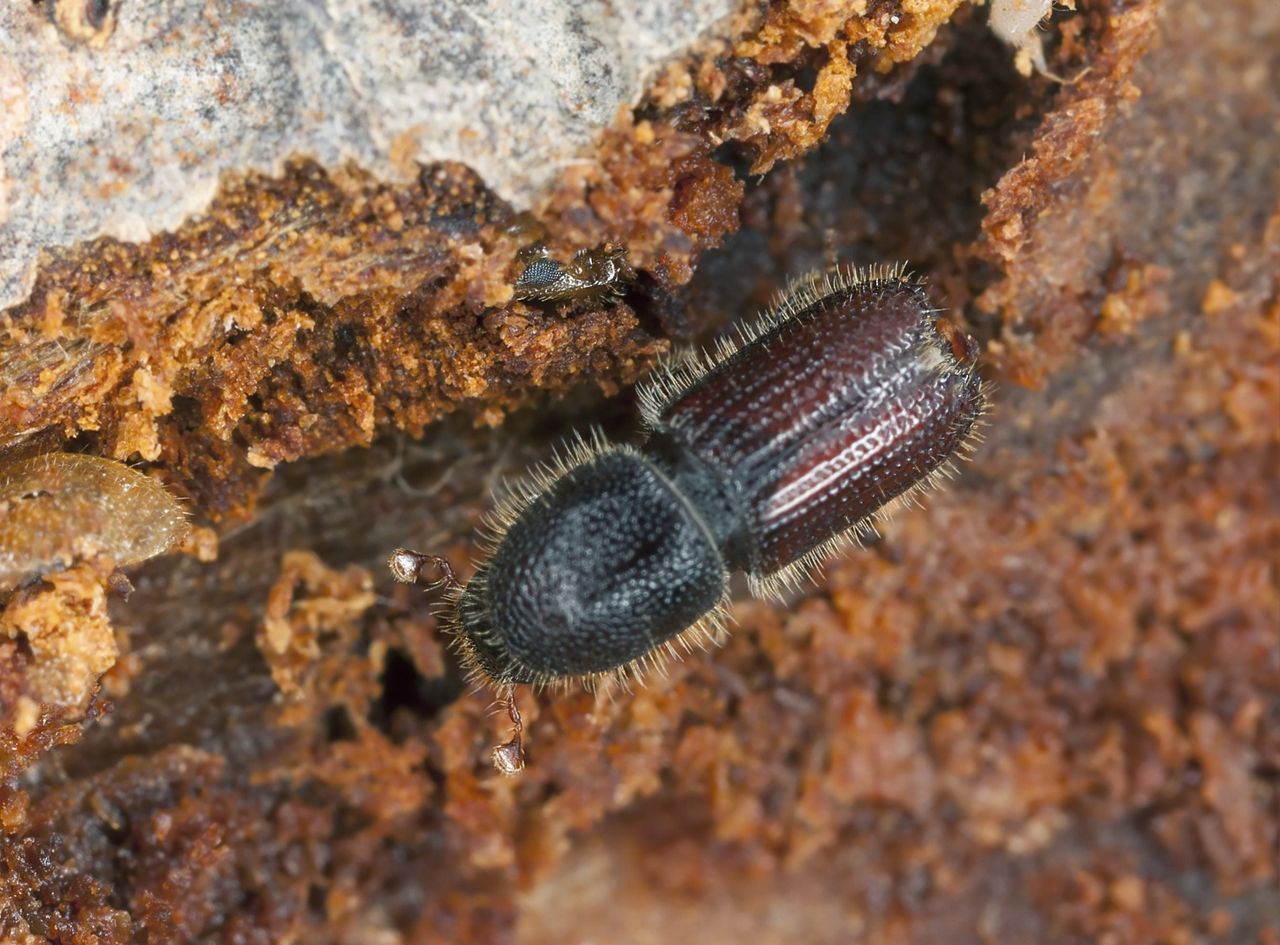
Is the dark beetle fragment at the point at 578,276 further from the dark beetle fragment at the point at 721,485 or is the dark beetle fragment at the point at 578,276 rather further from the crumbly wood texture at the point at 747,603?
the dark beetle fragment at the point at 721,485

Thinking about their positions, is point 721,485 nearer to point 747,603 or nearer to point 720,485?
point 720,485

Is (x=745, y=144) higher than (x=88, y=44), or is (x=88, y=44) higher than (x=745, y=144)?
(x=88, y=44)

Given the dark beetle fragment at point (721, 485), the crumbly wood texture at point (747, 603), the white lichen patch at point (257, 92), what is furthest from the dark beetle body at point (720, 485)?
the white lichen patch at point (257, 92)

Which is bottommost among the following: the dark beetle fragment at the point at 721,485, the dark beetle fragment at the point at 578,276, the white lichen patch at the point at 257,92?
the dark beetle fragment at the point at 721,485

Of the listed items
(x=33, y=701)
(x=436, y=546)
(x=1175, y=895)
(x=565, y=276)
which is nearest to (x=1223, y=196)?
(x=565, y=276)

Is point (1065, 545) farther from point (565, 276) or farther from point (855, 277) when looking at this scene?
point (565, 276)

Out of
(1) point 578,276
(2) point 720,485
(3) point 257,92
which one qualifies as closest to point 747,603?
(2) point 720,485

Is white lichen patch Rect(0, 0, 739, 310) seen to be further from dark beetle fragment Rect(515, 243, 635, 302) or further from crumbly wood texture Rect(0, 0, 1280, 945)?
dark beetle fragment Rect(515, 243, 635, 302)

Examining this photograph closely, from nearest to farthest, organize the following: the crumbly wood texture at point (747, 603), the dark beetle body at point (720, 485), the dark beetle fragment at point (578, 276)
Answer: the crumbly wood texture at point (747, 603) < the dark beetle fragment at point (578, 276) < the dark beetle body at point (720, 485)
